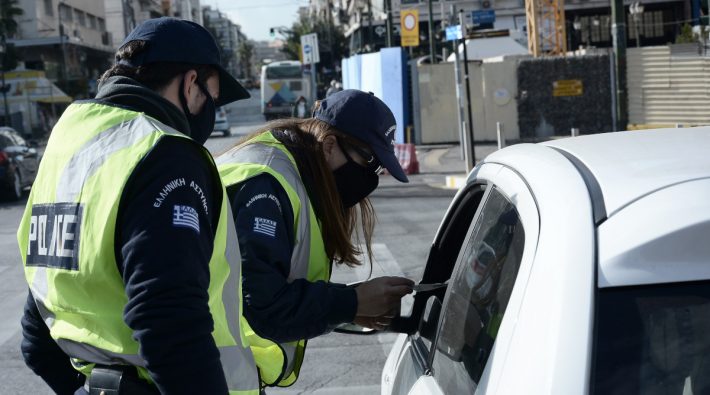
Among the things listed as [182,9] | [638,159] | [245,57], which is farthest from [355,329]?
[245,57]

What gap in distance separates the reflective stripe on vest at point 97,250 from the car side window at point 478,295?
1.65 feet

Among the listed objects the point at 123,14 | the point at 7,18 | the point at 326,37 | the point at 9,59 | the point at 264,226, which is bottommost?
→ the point at 264,226

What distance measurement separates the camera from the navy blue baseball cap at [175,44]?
2.40 meters

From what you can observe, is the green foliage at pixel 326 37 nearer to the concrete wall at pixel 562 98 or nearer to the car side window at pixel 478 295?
the concrete wall at pixel 562 98

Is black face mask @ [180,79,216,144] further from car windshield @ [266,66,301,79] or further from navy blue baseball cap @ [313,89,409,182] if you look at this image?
car windshield @ [266,66,301,79]

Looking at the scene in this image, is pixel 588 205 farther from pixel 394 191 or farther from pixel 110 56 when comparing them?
pixel 110 56

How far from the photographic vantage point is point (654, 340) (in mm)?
1738

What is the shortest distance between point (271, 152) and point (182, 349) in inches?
41.1

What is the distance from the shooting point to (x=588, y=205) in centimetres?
183

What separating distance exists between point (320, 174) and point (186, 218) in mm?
973

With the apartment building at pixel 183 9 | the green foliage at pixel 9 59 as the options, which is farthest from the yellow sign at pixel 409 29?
the apartment building at pixel 183 9

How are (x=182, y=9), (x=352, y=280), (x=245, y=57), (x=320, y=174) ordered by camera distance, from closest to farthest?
(x=320, y=174) → (x=352, y=280) → (x=182, y=9) → (x=245, y=57)

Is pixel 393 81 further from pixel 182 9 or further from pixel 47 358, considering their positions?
pixel 182 9

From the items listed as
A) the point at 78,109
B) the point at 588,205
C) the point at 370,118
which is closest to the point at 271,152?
the point at 370,118
